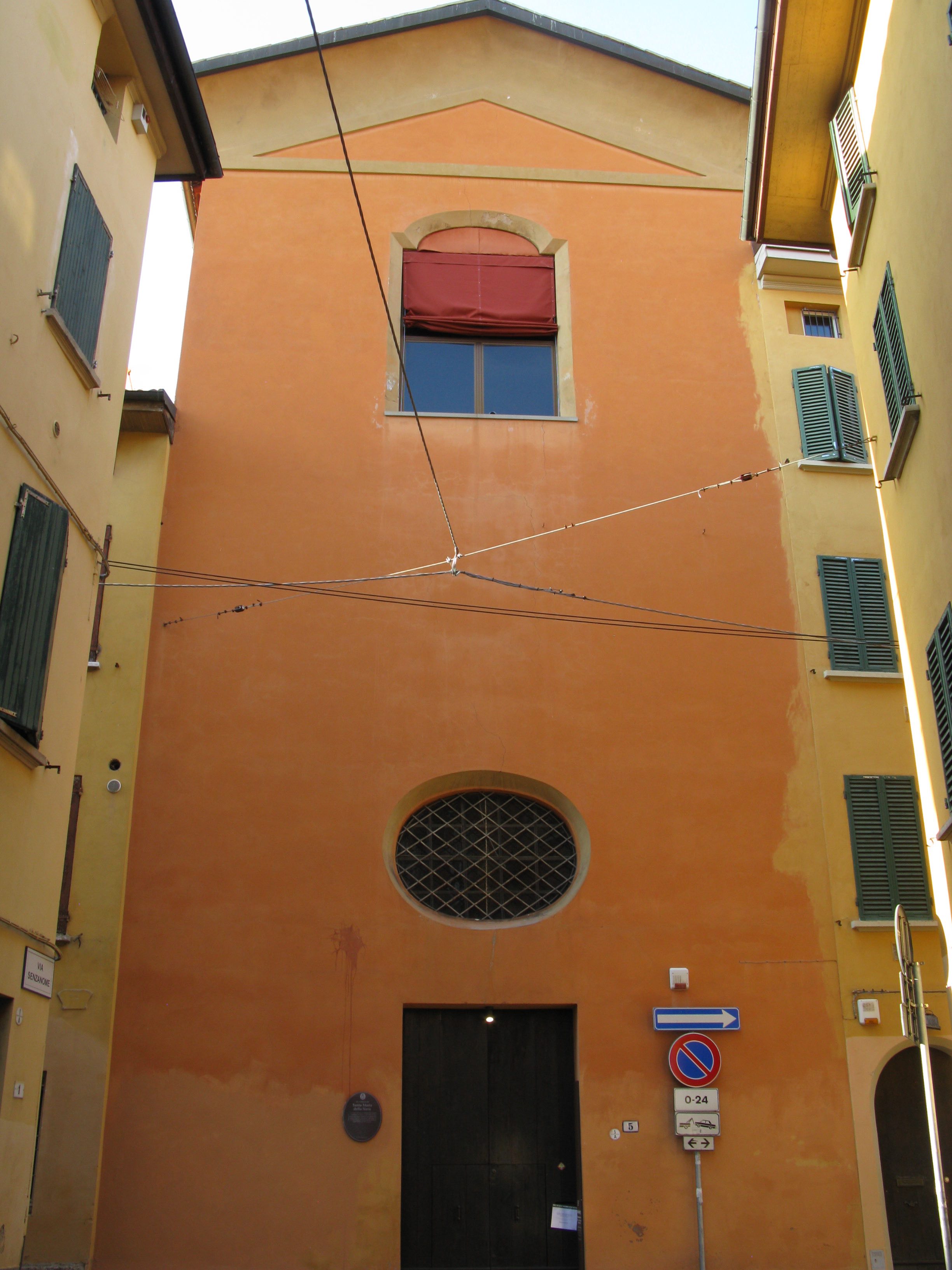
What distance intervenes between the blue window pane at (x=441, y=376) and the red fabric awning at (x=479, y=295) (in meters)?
0.22

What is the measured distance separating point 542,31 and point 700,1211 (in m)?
14.1

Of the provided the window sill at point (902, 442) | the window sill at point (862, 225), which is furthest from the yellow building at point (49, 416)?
the window sill at point (902, 442)

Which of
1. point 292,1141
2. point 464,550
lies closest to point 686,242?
point 464,550

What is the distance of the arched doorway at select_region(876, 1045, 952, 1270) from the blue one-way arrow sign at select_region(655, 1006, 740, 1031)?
1522 millimetres

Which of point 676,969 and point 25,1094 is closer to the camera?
point 25,1094

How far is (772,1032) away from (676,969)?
104 centimetres

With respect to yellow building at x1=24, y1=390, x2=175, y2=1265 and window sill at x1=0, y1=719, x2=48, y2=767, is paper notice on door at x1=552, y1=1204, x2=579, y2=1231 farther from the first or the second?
window sill at x1=0, y1=719, x2=48, y2=767

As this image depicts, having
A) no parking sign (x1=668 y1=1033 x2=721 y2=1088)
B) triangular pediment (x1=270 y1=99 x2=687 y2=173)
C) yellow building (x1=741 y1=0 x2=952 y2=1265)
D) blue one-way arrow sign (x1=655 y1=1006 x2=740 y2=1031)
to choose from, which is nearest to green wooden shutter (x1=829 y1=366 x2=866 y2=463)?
yellow building (x1=741 y1=0 x2=952 y2=1265)

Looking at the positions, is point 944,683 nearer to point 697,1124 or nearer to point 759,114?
point 697,1124

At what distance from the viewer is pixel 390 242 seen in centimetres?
1474

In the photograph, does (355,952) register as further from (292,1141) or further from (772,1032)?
(772,1032)

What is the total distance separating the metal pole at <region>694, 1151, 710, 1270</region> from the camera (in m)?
Answer: 10.2

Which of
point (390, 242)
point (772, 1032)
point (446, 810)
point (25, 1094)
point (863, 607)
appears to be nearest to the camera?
point (25, 1094)

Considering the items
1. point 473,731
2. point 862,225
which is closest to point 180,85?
point 862,225
